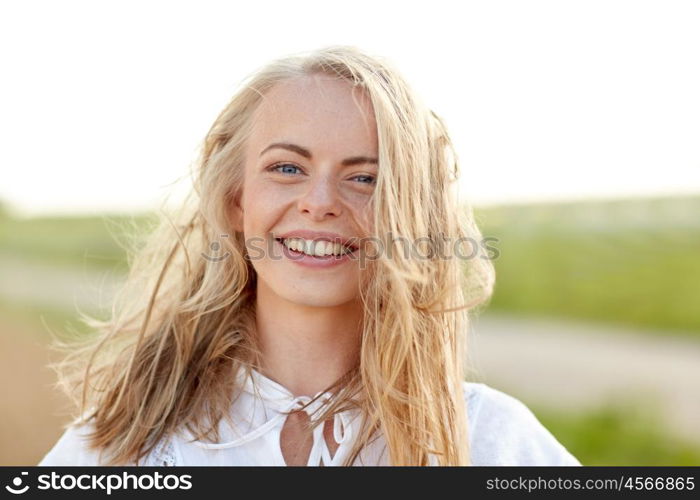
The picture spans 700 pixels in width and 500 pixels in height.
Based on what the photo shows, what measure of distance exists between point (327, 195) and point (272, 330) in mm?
449

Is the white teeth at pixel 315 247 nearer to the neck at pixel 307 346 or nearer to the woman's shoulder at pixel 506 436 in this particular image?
the neck at pixel 307 346

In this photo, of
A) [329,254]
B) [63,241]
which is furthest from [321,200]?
[63,241]

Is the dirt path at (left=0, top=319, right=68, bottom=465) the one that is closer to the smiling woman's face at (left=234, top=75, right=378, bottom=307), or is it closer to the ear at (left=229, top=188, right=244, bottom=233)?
the ear at (left=229, top=188, right=244, bottom=233)

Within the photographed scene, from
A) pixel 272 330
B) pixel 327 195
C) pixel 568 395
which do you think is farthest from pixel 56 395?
pixel 568 395

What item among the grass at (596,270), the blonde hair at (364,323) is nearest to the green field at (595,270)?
the grass at (596,270)

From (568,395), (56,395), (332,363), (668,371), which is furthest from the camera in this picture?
(668,371)

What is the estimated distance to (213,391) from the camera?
2.30 meters

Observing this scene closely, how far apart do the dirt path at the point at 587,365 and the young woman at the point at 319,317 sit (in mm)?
4567

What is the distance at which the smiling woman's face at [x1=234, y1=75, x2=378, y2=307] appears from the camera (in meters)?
2.14

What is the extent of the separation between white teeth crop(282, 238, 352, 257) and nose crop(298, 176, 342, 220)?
0.07 meters

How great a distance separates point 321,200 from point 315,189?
37 millimetres

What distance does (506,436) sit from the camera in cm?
233

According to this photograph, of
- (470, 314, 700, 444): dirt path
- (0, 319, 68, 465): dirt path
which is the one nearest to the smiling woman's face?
(0, 319, 68, 465): dirt path

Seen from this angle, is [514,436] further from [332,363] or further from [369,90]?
[369,90]
